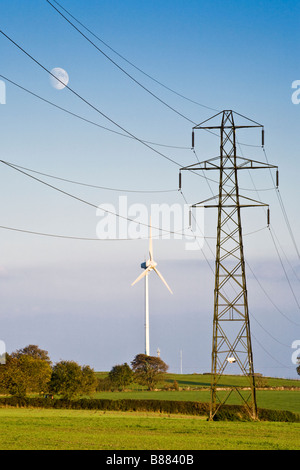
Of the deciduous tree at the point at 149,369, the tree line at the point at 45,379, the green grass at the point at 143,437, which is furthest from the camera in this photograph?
the deciduous tree at the point at 149,369

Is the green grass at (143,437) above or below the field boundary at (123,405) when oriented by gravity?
above

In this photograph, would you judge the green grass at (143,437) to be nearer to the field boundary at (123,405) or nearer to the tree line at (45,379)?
the field boundary at (123,405)

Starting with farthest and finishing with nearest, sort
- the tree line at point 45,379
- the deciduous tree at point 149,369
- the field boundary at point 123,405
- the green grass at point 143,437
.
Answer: the deciduous tree at point 149,369, the tree line at point 45,379, the field boundary at point 123,405, the green grass at point 143,437

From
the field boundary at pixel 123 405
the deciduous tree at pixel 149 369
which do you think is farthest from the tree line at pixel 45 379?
the deciduous tree at pixel 149 369

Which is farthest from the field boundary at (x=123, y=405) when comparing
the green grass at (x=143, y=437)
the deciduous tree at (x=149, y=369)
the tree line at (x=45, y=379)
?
the deciduous tree at (x=149, y=369)

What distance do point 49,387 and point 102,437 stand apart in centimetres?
8353

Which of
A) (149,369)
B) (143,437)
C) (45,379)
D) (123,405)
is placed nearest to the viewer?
(143,437)

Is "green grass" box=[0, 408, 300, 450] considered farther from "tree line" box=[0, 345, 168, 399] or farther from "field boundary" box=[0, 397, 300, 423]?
"tree line" box=[0, 345, 168, 399]

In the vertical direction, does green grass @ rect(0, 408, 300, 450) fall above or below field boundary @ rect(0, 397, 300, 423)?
above

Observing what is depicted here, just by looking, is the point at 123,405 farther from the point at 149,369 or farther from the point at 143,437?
the point at 149,369

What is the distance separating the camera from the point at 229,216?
60.1m

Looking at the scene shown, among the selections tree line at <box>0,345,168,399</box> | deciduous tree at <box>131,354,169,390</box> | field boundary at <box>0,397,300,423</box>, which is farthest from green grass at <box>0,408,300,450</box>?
deciduous tree at <box>131,354,169,390</box>

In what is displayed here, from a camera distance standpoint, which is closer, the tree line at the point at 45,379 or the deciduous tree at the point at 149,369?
the tree line at the point at 45,379

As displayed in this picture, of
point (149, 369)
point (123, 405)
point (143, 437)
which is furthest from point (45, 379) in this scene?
point (143, 437)
